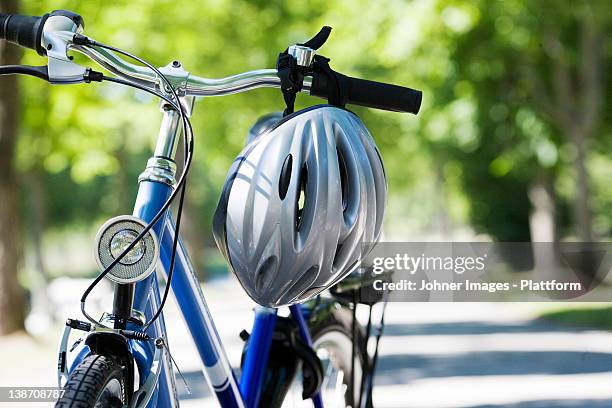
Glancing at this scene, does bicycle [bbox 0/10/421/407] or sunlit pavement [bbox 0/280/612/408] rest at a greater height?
sunlit pavement [bbox 0/280/612/408]

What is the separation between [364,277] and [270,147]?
168cm

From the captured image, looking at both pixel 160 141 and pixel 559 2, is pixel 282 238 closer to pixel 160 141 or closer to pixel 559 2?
pixel 160 141

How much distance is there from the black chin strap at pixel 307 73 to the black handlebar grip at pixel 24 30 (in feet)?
1.89

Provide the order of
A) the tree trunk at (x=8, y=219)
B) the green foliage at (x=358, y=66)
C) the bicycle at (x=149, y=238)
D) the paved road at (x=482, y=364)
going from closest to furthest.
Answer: the bicycle at (x=149, y=238) < the paved road at (x=482, y=364) < the tree trunk at (x=8, y=219) < the green foliage at (x=358, y=66)

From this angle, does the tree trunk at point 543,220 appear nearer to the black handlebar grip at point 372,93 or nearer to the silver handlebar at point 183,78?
the black handlebar grip at point 372,93

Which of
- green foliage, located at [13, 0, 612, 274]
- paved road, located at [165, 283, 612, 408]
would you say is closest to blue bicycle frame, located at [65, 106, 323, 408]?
paved road, located at [165, 283, 612, 408]

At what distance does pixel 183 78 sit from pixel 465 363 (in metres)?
7.43

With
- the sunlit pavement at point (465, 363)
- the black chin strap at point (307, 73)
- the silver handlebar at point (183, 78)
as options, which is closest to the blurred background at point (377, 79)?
the sunlit pavement at point (465, 363)

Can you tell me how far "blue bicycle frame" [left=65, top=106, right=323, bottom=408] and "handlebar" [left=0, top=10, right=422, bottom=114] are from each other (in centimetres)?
12

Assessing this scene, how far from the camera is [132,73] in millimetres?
2322

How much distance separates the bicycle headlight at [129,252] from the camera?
214cm

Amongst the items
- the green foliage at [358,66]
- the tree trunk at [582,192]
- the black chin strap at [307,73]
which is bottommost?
the black chin strap at [307,73]

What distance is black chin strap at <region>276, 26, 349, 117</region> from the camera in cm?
244

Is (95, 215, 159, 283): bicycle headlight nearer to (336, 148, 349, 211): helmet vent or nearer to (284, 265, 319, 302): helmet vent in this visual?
(284, 265, 319, 302): helmet vent
